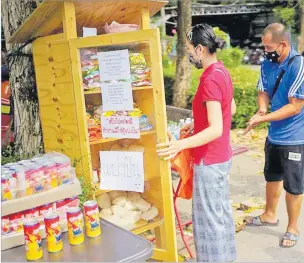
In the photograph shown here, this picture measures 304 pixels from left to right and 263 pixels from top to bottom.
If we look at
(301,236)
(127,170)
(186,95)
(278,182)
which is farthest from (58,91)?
(186,95)

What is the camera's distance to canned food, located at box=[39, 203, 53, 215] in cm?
224

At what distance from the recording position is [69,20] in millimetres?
2684

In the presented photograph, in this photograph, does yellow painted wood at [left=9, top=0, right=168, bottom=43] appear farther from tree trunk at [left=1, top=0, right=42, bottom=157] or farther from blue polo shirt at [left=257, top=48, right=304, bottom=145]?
blue polo shirt at [left=257, top=48, right=304, bottom=145]

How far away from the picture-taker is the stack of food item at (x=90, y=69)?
2.83 metres

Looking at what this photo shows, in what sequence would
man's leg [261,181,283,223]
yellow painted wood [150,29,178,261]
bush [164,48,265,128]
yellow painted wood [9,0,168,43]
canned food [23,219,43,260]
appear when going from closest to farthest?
1. canned food [23,219,43,260]
2. yellow painted wood [150,29,178,261]
3. yellow painted wood [9,0,168,43]
4. man's leg [261,181,283,223]
5. bush [164,48,265,128]

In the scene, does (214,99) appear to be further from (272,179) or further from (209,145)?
(272,179)

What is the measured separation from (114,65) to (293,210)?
1972 mm

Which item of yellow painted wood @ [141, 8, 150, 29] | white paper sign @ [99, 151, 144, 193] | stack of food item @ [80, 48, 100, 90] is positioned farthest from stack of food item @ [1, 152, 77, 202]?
yellow painted wood @ [141, 8, 150, 29]

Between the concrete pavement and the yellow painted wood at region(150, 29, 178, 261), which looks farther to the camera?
the concrete pavement

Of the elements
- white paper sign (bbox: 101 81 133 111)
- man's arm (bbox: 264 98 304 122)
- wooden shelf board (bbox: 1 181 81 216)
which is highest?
white paper sign (bbox: 101 81 133 111)

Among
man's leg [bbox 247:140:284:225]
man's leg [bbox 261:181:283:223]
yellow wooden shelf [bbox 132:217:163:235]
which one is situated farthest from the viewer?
man's leg [bbox 261:181:283:223]

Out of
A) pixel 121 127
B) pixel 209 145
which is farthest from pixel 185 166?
pixel 121 127

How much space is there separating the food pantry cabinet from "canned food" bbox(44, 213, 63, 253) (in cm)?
77

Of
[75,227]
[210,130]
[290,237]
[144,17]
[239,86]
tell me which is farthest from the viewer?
[239,86]
